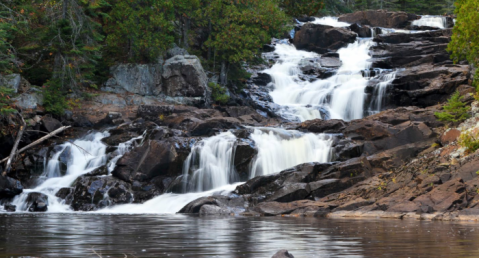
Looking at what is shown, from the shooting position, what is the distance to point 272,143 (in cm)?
2561

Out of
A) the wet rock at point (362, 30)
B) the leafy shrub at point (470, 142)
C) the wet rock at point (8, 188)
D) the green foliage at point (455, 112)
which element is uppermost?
the wet rock at point (362, 30)

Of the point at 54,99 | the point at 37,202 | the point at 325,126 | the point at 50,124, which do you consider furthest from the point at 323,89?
the point at 37,202

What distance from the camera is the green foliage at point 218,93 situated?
35.8 meters

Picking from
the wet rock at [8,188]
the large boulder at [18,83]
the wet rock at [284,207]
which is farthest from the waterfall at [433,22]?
the wet rock at [8,188]

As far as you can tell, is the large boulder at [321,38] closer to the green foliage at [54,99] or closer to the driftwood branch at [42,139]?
→ the green foliage at [54,99]

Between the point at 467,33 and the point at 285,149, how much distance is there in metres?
10.5

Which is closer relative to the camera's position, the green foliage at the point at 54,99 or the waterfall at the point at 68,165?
the waterfall at the point at 68,165

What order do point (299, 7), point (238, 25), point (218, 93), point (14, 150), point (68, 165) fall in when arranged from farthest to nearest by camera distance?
point (299, 7) < point (238, 25) < point (218, 93) < point (68, 165) < point (14, 150)

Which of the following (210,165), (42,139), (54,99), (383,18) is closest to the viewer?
(210,165)

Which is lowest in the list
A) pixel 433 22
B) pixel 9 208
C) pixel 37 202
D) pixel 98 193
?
pixel 9 208

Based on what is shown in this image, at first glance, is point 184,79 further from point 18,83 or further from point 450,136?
point 450,136

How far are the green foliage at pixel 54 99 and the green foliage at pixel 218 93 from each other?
10.1 metres

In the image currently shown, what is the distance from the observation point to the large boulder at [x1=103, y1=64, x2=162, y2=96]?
116ft

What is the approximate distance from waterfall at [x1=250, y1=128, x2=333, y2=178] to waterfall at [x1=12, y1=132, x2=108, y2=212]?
302 inches
